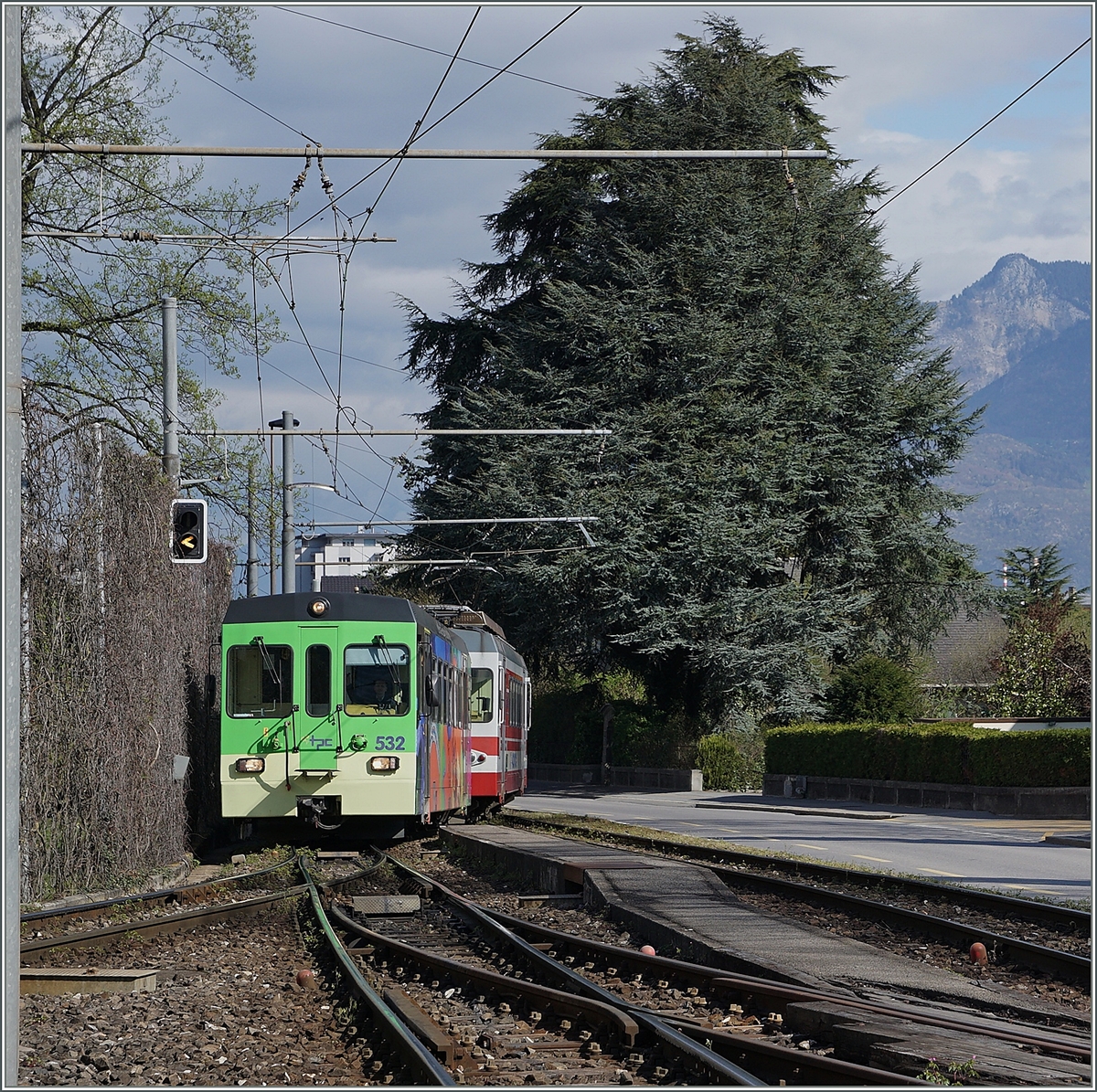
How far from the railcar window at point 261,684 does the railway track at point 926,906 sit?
537 centimetres

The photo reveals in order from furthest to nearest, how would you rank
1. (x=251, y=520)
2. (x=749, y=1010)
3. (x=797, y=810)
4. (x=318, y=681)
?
1. (x=797, y=810)
2. (x=251, y=520)
3. (x=318, y=681)
4. (x=749, y=1010)

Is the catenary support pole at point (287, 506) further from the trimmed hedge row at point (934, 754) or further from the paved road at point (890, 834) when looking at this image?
the trimmed hedge row at point (934, 754)

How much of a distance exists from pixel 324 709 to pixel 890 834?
10920 mm

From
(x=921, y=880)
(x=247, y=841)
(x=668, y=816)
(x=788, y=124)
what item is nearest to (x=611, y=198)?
(x=788, y=124)

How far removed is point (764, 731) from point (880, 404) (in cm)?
1024

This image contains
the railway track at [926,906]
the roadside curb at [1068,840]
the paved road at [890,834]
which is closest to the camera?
the railway track at [926,906]

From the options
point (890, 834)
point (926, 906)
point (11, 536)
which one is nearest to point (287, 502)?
point (890, 834)

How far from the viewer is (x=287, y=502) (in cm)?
2778

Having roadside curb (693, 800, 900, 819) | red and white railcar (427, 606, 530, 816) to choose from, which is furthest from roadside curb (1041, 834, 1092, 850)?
red and white railcar (427, 606, 530, 816)

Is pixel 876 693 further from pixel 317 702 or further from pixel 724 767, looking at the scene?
pixel 317 702

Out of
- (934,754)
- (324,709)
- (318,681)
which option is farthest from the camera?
(934,754)

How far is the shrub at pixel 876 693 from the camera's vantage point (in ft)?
122

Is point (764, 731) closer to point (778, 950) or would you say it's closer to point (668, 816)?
point (668, 816)

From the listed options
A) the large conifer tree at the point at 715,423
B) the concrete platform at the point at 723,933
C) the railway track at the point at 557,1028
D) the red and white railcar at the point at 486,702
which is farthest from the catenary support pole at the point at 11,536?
the large conifer tree at the point at 715,423
